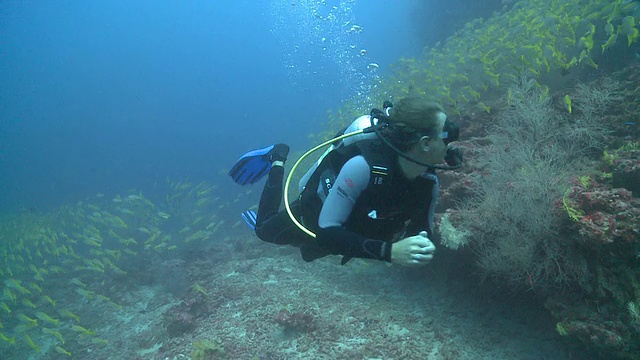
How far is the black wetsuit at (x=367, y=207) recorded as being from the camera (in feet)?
7.56

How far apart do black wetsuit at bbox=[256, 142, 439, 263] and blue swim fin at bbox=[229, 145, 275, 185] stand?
1444mm

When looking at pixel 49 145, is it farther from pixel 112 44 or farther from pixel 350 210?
pixel 350 210

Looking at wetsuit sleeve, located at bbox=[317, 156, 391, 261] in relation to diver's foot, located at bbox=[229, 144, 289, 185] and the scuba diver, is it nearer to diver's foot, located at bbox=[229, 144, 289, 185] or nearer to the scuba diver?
the scuba diver

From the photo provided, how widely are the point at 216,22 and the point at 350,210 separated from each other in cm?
16268

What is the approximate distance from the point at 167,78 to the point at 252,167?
147 meters

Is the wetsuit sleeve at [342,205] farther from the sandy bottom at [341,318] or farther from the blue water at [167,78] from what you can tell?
the blue water at [167,78]

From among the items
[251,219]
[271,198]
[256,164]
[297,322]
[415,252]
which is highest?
[256,164]

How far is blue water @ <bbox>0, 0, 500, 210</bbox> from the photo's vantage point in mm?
48688

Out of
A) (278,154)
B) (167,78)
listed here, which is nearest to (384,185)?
(278,154)

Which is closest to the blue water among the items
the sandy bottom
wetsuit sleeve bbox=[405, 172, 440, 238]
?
the sandy bottom

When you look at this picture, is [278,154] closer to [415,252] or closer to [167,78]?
[415,252]

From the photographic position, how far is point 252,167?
187 inches

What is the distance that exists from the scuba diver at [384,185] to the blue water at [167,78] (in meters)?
22.7

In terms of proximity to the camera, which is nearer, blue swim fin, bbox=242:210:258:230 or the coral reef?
blue swim fin, bbox=242:210:258:230
